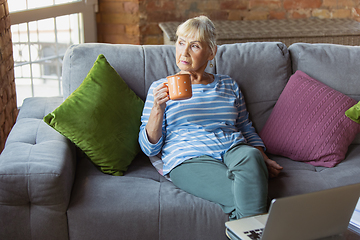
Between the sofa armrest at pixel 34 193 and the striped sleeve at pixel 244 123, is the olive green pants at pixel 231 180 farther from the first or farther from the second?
the sofa armrest at pixel 34 193

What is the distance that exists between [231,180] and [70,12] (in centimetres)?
222

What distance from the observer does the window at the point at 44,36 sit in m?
2.67

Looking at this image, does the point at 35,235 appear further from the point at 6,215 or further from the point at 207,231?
the point at 207,231

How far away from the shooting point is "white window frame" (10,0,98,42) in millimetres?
2598

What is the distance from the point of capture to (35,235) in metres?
1.42

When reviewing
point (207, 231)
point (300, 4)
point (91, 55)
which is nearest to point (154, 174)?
point (207, 231)

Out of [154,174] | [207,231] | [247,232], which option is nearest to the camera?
[247,232]

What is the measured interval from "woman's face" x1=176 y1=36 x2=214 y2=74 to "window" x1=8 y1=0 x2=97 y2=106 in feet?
4.54

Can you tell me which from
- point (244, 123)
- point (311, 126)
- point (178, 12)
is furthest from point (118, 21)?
point (311, 126)

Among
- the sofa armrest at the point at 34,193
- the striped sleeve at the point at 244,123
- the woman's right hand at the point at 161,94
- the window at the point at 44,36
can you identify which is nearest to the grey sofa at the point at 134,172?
the sofa armrest at the point at 34,193

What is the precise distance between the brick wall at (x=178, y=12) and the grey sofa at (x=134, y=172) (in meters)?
1.38

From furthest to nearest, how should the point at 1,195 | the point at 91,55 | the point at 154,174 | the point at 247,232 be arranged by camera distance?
1. the point at 91,55
2. the point at 154,174
3. the point at 1,195
4. the point at 247,232

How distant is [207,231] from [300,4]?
2.82 metres

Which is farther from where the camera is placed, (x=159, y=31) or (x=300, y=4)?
(x=300, y=4)
